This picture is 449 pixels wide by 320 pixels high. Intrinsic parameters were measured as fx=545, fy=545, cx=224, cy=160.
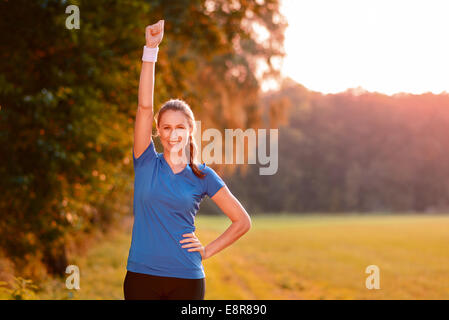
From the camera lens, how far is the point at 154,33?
2920 millimetres

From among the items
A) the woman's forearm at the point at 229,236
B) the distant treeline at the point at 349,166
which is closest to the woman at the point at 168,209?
the woman's forearm at the point at 229,236

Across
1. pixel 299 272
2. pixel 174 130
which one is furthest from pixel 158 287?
pixel 299 272

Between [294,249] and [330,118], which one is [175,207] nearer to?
[294,249]

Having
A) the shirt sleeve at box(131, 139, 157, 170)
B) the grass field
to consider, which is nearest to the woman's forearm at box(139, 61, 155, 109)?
the shirt sleeve at box(131, 139, 157, 170)

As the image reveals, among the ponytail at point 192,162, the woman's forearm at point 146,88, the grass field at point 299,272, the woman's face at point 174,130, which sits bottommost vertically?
the grass field at point 299,272

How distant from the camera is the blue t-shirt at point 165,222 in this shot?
2.69 metres

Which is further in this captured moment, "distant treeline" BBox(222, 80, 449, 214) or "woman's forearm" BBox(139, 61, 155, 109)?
"distant treeline" BBox(222, 80, 449, 214)

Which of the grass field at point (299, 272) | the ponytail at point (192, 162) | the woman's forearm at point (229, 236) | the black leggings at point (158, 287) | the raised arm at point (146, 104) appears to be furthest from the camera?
the grass field at point (299, 272)

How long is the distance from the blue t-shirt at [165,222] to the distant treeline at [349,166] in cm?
7241

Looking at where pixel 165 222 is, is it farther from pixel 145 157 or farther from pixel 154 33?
pixel 154 33

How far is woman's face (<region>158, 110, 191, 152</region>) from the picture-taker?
2.87m

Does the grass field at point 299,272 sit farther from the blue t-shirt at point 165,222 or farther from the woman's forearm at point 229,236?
the blue t-shirt at point 165,222

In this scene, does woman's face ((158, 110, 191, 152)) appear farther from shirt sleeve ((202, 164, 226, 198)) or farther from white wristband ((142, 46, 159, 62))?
white wristband ((142, 46, 159, 62))

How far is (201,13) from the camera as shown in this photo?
32.2 feet
